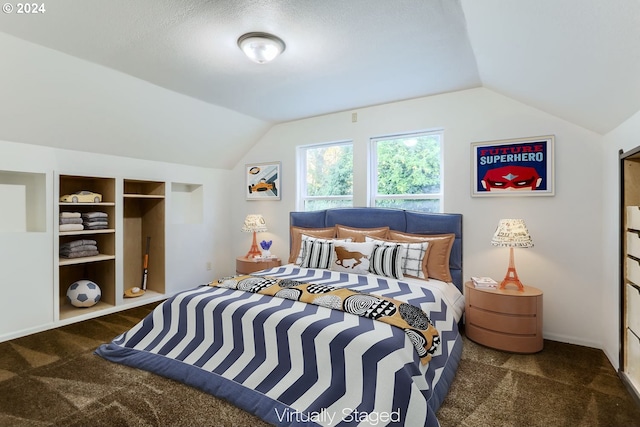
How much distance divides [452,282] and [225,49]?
2.97 m

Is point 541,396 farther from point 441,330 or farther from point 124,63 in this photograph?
point 124,63

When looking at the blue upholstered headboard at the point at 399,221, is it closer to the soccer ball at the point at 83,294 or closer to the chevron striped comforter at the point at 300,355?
the chevron striped comforter at the point at 300,355

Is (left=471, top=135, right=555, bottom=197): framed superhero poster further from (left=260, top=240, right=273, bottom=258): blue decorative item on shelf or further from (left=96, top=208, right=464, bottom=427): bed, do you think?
(left=260, top=240, right=273, bottom=258): blue decorative item on shelf

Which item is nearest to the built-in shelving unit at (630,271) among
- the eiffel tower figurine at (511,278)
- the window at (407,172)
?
the eiffel tower figurine at (511,278)

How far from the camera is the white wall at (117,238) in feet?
9.83

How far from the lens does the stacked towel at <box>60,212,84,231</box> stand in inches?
133

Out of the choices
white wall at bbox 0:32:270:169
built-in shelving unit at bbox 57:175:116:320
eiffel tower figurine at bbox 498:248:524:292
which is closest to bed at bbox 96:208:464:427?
eiffel tower figurine at bbox 498:248:524:292

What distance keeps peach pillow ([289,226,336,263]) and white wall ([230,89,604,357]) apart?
53 cm

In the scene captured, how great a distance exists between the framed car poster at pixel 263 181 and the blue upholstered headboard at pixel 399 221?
Result: 0.69 metres

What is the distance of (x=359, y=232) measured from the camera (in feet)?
11.9

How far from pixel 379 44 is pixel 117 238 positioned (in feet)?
11.5

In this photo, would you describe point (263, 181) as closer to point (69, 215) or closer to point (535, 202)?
point (69, 215)

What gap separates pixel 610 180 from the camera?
8.56 feet

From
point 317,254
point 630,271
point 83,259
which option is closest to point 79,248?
point 83,259
